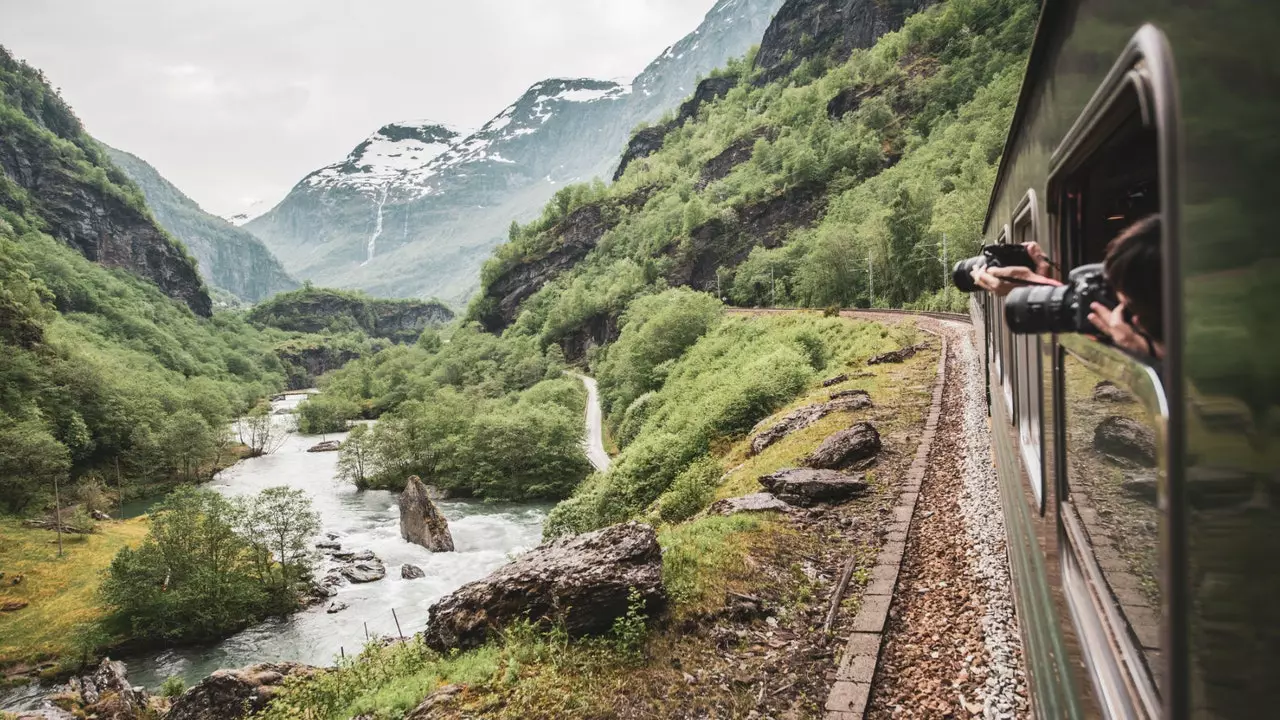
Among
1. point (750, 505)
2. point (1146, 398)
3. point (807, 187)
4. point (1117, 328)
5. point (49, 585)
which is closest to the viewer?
point (1146, 398)

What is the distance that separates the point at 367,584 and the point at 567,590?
23575mm

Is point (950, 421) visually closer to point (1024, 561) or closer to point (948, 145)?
point (1024, 561)

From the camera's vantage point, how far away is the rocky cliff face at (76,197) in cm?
12525

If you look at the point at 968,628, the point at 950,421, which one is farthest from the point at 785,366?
the point at 968,628

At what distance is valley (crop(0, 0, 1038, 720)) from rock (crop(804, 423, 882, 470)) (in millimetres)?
76

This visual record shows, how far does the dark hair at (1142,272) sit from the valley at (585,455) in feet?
16.5

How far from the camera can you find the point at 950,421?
43.7 ft

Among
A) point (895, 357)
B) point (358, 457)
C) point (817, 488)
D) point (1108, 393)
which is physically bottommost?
point (358, 457)

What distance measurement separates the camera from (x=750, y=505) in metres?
10.1

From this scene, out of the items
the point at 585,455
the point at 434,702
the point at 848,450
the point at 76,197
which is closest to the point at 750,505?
the point at 848,450

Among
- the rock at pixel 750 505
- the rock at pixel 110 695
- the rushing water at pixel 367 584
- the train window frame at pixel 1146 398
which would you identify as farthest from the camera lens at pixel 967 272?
the rock at pixel 110 695

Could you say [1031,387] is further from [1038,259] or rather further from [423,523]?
[423,523]

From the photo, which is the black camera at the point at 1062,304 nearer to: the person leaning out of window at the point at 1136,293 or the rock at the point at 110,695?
the person leaning out of window at the point at 1136,293

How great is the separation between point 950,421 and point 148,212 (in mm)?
181421
